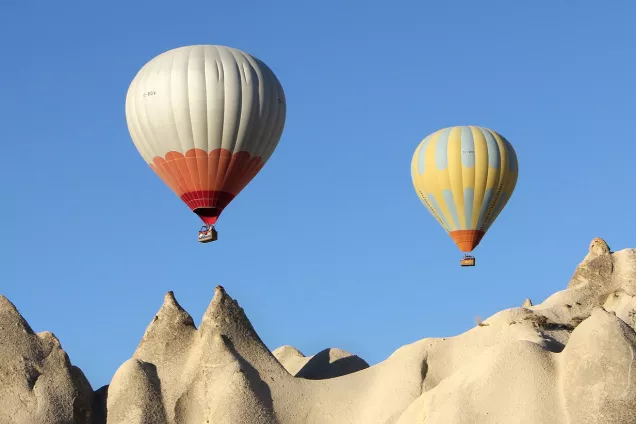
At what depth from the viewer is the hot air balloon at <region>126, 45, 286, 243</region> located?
1613 inches

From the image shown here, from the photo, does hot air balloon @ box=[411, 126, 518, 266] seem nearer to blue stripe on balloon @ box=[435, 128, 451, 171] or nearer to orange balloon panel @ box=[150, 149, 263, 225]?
blue stripe on balloon @ box=[435, 128, 451, 171]

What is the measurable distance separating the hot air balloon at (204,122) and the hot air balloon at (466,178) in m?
5.83

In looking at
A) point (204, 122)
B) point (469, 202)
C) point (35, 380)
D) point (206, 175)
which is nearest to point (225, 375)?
point (35, 380)

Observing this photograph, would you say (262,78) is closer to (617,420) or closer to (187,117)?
(187,117)

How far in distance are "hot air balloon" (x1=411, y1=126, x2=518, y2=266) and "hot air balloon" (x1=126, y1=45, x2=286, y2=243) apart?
5835 millimetres

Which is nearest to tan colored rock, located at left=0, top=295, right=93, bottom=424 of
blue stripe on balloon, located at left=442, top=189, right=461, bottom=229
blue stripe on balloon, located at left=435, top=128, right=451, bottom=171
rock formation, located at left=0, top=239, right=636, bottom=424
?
rock formation, located at left=0, top=239, right=636, bottom=424

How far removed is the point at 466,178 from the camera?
1786 inches

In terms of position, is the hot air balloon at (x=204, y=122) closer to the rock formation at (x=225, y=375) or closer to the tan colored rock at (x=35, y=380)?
the rock formation at (x=225, y=375)

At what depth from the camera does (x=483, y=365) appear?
105ft

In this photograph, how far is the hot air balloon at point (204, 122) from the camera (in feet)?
134

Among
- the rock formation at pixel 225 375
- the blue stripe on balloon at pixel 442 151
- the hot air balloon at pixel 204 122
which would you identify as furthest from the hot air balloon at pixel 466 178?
the rock formation at pixel 225 375

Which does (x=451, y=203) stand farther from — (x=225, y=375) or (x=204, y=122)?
(x=225, y=375)

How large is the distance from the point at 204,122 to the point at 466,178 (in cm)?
810

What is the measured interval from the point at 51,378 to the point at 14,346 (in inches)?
43.3
